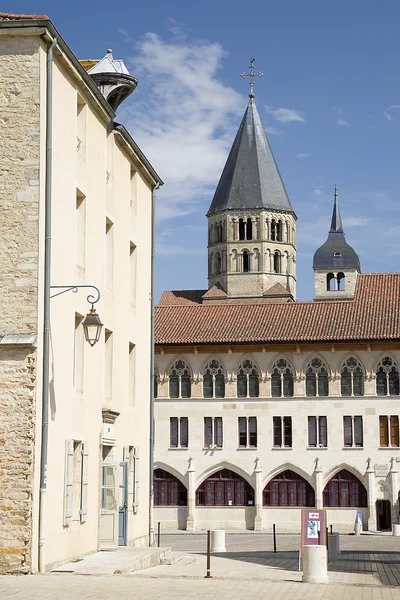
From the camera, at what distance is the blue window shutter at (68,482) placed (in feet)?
64.6

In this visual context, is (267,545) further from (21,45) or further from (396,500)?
(21,45)

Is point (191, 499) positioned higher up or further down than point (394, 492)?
further down

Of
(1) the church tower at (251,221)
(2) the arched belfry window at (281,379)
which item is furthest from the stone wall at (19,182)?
(1) the church tower at (251,221)

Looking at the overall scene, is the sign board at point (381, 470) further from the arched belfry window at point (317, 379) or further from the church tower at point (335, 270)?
the church tower at point (335, 270)

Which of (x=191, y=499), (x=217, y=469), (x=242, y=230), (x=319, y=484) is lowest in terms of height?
(x=191, y=499)

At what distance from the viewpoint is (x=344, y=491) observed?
5538 cm

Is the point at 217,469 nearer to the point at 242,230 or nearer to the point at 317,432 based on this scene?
the point at 317,432

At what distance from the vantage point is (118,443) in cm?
2477

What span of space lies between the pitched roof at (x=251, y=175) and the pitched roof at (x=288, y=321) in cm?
4270

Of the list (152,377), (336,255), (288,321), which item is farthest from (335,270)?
(152,377)

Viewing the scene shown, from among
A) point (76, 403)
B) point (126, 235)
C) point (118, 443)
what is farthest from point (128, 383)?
point (76, 403)

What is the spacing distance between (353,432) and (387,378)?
3.45 meters

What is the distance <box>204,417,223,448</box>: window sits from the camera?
188ft

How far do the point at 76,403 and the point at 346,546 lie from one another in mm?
22118
